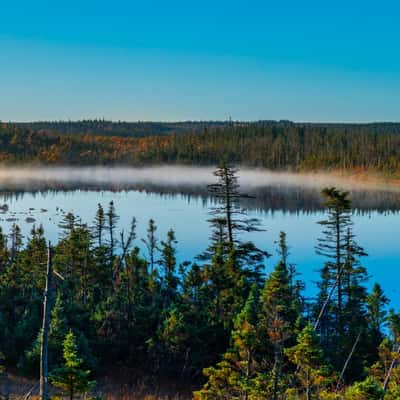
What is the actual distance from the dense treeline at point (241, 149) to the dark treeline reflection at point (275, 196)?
31.1m

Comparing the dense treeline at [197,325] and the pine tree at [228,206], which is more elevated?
the pine tree at [228,206]

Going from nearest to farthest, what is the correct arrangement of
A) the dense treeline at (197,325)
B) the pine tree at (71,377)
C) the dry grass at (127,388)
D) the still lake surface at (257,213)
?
the pine tree at (71,377)
the dense treeline at (197,325)
the dry grass at (127,388)
the still lake surface at (257,213)

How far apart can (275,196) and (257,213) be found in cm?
2220

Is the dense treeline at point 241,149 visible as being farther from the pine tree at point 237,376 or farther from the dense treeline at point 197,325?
the pine tree at point 237,376

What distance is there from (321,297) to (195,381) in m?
7.58

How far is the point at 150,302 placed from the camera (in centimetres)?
2148

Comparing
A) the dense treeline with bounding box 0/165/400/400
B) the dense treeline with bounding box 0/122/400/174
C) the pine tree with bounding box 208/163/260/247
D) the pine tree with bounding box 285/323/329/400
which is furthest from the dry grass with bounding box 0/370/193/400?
the dense treeline with bounding box 0/122/400/174

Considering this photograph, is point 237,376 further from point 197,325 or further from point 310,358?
point 197,325

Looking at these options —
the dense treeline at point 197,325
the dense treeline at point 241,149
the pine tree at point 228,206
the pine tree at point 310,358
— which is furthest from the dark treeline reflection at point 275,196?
the pine tree at point 310,358

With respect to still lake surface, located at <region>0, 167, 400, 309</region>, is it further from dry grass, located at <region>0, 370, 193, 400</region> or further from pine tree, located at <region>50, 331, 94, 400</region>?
pine tree, located at <region>50, 331, 94, 400</region>

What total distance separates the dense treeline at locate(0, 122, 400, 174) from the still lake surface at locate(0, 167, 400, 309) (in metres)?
14.1

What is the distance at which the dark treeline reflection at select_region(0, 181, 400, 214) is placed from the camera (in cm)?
7084

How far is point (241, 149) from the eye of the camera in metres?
164

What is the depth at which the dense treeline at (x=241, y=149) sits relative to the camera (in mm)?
131375
